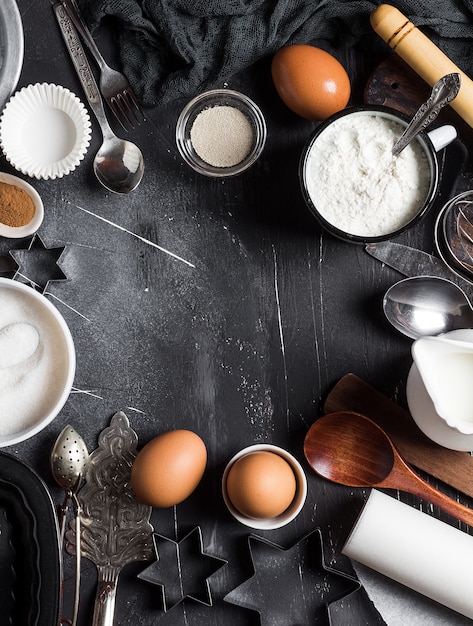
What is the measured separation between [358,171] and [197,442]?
1.51 feet

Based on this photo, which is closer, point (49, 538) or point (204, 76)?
point (49, 538)

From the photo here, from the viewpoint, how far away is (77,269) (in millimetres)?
1206

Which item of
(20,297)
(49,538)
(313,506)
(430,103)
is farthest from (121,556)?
(430,103)

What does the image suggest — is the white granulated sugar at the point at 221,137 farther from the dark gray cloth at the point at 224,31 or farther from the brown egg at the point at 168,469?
the brown egg at the point at 168,469

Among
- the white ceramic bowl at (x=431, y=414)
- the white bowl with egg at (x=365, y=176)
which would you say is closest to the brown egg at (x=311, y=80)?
the white bowl with egg at (x=365, y=176)

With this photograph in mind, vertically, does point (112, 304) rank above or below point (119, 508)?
above

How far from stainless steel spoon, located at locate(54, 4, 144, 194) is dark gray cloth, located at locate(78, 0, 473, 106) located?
0.15ft

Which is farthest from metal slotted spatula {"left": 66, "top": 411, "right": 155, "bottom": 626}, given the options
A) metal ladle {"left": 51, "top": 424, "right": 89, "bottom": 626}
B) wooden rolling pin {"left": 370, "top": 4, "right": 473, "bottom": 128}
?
wooden rolling pin {"left": 370, "top": 4, "right": 473, "bottom": 128}

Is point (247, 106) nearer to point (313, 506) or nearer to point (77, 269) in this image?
point (77, 269)

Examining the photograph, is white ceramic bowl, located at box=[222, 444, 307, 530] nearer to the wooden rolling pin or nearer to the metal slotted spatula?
the metal slotted spatula

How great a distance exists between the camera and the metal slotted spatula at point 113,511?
1.16m

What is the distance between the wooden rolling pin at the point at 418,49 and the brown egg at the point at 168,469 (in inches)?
25.3

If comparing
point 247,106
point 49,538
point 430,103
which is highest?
point 430,103

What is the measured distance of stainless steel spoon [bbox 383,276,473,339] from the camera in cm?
117
